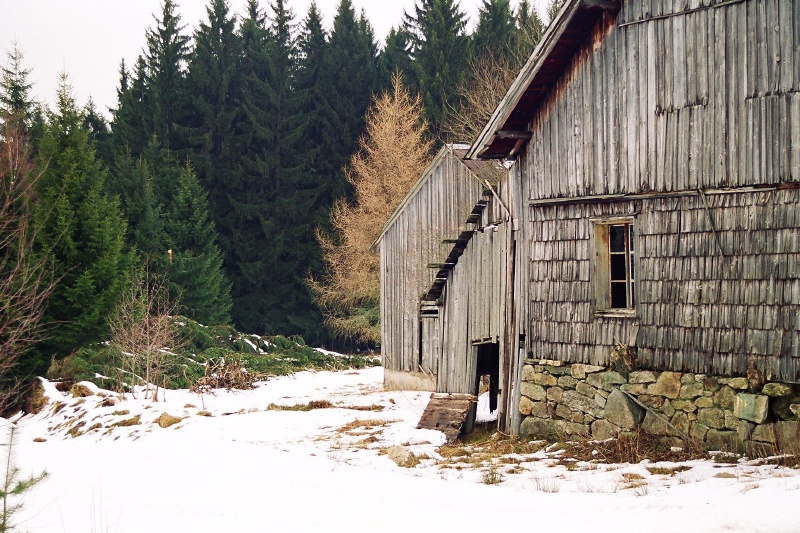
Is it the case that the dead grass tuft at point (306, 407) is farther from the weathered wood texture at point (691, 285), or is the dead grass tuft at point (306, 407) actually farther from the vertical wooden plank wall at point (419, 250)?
the weathered wood texture at point (691, 285)

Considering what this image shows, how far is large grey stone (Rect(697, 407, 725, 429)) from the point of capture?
11.2m

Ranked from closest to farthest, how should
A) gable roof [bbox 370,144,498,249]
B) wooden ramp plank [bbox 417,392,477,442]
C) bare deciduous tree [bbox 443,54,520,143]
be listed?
wooden ramp plank [bbox 417,392,477,442]
gable roof [bbox 370,144,498,249]
bare deciduous tree [bbox 443,54,520,143]

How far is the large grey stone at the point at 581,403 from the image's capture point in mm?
12656

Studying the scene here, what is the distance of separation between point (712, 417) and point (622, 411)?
4.52 feet

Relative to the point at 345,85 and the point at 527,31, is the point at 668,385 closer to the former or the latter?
the point at 527,31

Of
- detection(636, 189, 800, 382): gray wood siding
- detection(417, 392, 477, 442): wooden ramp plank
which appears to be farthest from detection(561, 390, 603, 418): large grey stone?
detection(417, 392, 477, 442): wooden ramp plank

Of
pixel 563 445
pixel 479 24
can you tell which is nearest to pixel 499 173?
pixel 563 445

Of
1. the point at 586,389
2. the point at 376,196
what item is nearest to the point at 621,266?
the point at 586,389

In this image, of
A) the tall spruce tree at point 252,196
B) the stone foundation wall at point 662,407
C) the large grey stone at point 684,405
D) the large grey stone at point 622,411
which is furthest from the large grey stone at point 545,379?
the tall spruce tree at point 252,196

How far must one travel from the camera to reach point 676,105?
11.6 metres

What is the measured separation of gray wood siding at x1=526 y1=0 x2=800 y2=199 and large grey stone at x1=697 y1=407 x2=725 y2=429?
9.91 feet

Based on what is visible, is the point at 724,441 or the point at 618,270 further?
the point at 618,270

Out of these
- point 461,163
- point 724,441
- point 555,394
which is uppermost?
point 461,163

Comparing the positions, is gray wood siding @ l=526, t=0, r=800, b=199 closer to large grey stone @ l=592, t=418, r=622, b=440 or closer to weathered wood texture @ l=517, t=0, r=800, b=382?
weathered wood texture @ l=517, t=0, r=800, b=382
